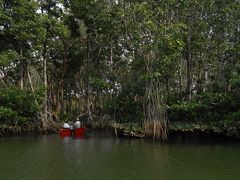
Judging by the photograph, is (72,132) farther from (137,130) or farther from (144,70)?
(144,70)

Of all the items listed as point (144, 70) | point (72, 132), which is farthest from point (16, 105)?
point (144, 70)

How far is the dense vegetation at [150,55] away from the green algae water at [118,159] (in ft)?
5.73

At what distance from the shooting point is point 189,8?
2330 cm

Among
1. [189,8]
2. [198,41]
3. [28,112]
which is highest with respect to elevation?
[189,8]

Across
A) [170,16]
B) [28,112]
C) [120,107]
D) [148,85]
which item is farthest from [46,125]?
[170,16]

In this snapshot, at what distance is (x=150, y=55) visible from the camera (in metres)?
22.6

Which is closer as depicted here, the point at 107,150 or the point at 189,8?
the point at 107,150

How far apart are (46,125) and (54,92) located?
9.11m

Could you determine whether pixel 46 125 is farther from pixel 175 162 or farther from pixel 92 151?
pixel 175 162

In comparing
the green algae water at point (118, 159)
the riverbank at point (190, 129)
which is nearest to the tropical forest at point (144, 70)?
the riverbank at point (190, 129)

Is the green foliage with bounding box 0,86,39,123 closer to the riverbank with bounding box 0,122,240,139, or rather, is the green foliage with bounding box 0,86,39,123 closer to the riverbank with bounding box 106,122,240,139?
the riverbank with bounding box 0,122,240,139

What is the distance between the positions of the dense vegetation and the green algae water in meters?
1.75

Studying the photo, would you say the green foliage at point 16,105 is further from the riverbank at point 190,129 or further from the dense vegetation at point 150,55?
the riverbank at point 190,129

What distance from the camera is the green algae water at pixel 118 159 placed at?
13367 mm
